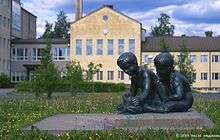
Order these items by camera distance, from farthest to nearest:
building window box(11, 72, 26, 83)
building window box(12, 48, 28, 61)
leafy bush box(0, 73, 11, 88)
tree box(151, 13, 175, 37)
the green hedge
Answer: tree box(151, 13, 175, 37) → building window box(12, 48, 28, 61) → building window box(11, 72, 26, 83) → leafy bush box(0, 73, 11, 88) → the green hedge

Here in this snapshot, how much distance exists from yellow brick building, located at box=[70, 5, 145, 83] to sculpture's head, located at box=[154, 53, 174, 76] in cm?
6640

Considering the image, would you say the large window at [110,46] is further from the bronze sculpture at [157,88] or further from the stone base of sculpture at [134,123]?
the stone base of sculpture at [134,123]

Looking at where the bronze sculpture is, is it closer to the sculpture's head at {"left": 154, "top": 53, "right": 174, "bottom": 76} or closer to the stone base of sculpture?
Result: the sculpture's head at {"left": 154, "top": 53, "right": 174, "bottom": 76}

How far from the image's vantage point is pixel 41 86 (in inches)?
1289

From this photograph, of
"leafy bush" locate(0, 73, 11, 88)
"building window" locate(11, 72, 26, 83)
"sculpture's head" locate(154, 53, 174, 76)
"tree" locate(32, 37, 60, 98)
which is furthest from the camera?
"building window" locate(11, 72, 26, 83)

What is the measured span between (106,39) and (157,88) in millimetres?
67819

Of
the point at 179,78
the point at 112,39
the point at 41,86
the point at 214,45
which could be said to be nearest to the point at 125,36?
the point at 112,39

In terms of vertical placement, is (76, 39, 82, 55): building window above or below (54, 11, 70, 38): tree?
below

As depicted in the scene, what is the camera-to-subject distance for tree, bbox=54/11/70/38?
404 ft

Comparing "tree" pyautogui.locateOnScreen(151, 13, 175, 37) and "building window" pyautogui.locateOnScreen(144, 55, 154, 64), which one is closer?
"building window" pyautogui.locateOnScreen(144, 55, 154, 64)

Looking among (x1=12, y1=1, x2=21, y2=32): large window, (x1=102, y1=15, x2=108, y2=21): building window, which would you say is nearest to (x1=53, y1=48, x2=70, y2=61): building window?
(x1=12, y1=1, x2=21, y2=32): large window

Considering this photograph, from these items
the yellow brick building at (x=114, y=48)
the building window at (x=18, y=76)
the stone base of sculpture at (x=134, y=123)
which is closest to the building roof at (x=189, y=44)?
the yellow brick building at (x=114, y=48)

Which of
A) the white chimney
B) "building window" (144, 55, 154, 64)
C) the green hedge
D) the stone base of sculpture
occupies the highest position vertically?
the white chimney

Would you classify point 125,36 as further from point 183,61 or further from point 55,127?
point 55,127
